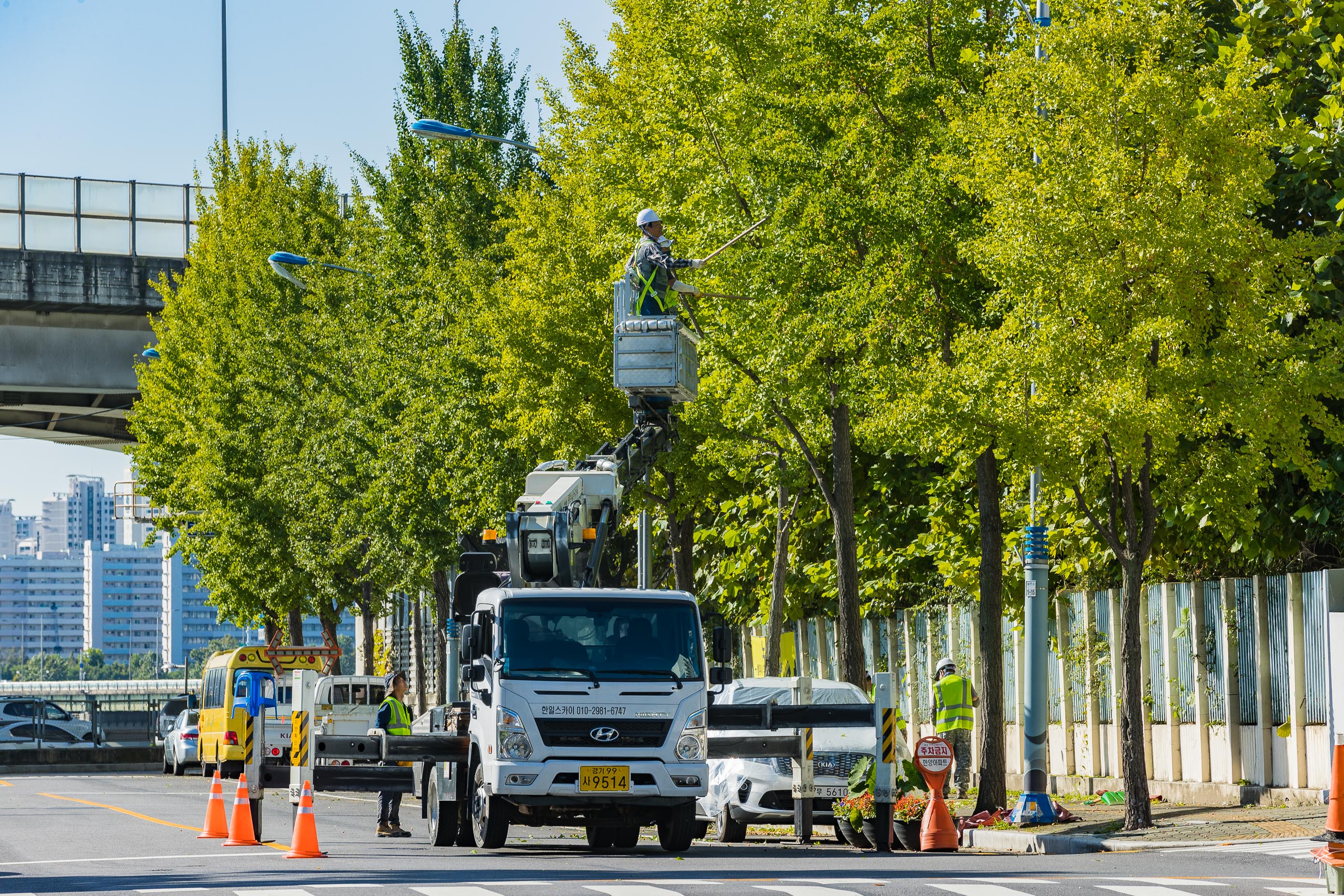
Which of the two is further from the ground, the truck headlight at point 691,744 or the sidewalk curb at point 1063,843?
the truck headlight at point 691,744

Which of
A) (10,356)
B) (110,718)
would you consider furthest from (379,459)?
(110,718)

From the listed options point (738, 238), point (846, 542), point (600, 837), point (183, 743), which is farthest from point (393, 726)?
point (183, 743)

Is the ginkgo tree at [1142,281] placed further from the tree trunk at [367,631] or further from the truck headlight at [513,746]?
the tree trunk at [367,631]

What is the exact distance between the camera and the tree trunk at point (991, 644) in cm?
2192

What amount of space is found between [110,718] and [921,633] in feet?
128

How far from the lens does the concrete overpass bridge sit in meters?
45.9

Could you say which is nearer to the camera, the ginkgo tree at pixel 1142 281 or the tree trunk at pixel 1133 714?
the ginkgo tree at pixel 1142 281

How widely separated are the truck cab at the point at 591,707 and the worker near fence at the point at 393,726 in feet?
14.1

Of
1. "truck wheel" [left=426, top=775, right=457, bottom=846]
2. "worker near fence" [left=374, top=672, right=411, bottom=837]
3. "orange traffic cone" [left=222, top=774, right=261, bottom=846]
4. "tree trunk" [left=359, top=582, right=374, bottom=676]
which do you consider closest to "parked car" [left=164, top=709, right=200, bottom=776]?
"tree trunk" [left=359, top=582, right=374, bottom=676]

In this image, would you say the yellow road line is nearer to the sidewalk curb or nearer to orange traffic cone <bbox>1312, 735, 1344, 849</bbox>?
the sidewalk curb

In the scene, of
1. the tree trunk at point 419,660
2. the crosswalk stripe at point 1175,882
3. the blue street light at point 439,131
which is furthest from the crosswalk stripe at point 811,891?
the tree trunk at point 419,660

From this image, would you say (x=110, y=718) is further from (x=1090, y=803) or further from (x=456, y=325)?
(x=1090, y=803)

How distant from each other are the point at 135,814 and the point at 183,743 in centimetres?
2029

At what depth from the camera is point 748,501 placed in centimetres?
3152
